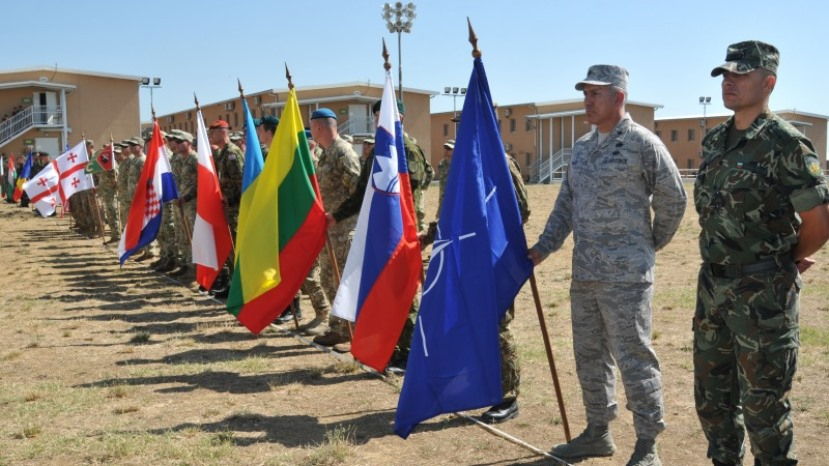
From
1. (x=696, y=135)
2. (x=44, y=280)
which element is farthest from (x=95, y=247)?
(x=696, y=135)

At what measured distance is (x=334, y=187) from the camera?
8031mm

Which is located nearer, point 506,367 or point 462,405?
point 462,405

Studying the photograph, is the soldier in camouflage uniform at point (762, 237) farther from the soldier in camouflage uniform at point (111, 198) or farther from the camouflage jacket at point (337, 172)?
the soldier in camouflage uniform at point (111, 198)

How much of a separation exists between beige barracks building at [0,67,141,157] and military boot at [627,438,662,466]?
46470 mm

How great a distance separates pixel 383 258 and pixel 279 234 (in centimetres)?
170

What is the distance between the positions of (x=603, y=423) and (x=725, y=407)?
0.91m

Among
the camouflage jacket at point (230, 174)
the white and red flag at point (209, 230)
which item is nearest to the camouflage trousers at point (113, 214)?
the camouflage jacket at point (230, 174)

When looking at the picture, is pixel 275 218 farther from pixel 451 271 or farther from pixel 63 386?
pixel 451 271

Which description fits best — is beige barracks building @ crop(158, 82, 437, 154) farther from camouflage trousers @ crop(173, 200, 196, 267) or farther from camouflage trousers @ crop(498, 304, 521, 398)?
camouflage trousers @ crop(498, 304, 521, 398)

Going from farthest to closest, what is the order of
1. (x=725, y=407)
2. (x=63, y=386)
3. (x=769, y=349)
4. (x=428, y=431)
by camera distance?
(x=63, y=386) → (x=428, y=431) → (x=725, y=407) → (x=769, y=349)

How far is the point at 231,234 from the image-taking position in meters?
10.6

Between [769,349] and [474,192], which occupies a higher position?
[474,192]

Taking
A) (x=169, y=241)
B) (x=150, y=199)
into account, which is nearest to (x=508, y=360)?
(x=150, y=199)

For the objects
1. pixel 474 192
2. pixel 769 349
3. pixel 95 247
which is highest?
pixel 474 192
